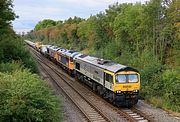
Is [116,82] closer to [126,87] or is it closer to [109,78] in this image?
[126,87]

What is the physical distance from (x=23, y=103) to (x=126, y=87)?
10.4 metres

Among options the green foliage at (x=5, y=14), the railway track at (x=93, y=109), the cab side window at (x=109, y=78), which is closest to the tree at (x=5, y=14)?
the green foliage at (x=5, y=14)

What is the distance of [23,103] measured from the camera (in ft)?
46.1

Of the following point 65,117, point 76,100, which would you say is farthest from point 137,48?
point 65,117

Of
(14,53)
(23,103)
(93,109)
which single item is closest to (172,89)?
(93,109)

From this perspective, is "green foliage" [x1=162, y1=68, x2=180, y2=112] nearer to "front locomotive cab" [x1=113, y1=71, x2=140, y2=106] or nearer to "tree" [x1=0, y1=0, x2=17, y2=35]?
"front locomotive cab" [x1=113, y1=71, x2=140, y2=106]

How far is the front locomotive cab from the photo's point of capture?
22.8m

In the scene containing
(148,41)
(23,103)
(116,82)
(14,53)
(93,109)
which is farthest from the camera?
(148,41)

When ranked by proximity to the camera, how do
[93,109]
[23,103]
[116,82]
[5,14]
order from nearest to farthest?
[23,103] → [93,109] → [116,82] → [5,14]

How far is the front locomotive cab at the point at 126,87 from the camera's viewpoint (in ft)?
74.9

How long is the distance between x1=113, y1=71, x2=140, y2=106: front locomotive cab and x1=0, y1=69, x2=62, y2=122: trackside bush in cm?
769

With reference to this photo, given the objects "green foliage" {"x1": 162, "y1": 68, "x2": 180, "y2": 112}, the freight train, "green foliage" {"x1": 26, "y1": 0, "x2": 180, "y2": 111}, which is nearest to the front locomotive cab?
the freight train

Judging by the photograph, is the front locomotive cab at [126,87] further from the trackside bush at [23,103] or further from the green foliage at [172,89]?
the trackside bush at [23,103]

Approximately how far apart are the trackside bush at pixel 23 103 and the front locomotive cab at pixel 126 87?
7.69 m
